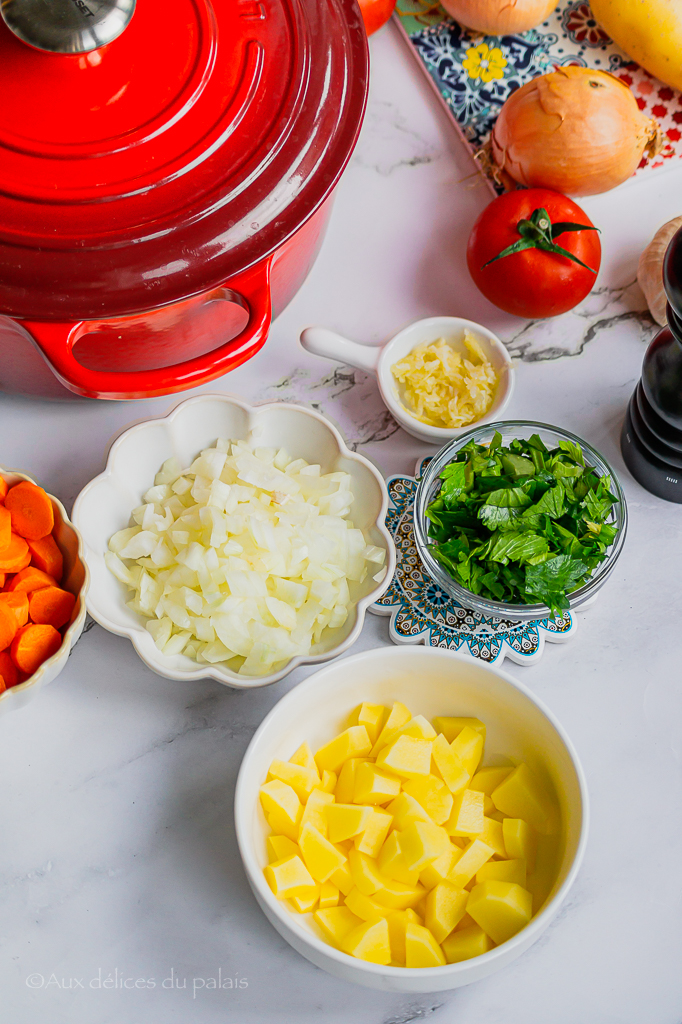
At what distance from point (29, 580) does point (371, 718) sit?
43 centimetres

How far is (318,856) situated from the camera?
913mm

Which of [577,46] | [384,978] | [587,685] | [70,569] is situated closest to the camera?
[384,978]

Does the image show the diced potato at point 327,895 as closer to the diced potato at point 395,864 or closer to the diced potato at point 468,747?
the diced potato at point 395,864

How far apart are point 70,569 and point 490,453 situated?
20.8 inches

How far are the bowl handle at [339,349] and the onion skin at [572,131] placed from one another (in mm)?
348

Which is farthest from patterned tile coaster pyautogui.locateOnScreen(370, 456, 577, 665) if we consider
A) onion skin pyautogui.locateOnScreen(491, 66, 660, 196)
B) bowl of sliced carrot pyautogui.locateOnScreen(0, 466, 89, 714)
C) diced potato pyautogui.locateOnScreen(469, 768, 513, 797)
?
onion skin pyautogui.locateOnScreen(491, 66, 660, 196)

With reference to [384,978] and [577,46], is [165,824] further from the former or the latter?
[577,46]

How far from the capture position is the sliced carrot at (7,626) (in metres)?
0.91

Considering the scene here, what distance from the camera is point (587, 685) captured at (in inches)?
43.0

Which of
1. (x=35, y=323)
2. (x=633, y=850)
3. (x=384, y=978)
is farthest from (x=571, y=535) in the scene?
(x=35, y=323)

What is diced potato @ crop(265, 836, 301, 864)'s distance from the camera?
3.05ft

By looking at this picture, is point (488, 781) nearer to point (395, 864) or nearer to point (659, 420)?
point (395, 864)

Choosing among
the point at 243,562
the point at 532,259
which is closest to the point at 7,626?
the point at 243,562

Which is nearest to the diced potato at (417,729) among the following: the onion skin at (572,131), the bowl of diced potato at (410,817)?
the bowl of diced potato at (410,817)
